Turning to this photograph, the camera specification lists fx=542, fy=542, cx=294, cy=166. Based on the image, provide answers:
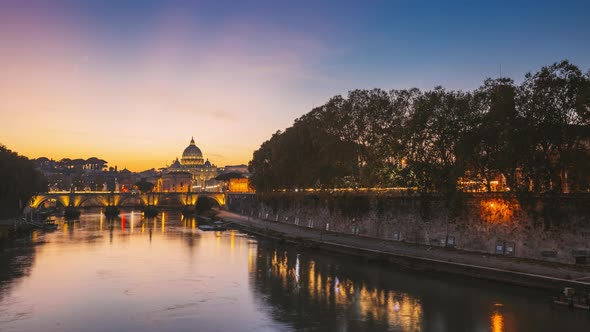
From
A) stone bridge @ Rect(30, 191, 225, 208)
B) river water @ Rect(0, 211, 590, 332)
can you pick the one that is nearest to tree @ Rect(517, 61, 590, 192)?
river water @ Rect(0, 211, 590, 332)

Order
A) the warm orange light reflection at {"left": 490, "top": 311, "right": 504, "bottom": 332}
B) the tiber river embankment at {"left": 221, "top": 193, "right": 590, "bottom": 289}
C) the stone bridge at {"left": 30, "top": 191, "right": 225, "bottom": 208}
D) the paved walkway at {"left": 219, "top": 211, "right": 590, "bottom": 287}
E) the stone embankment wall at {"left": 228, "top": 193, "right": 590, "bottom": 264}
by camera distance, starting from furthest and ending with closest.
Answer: the stone bridge at {"left": 30, "top": 191, "right": 225, "bottom": 208} → the stone embankment wall at {"left": 228, "top": 193, "right": 590, "bottom": 264} → the tiber river embankment at {"left": 221, "top": 193, "right": 590, "bottom": 289} → the paved walkway at {"left": 219, "top": 211, "right": 590, "bottom": 287} → the warm orange light reflection at {"left": 490, "top": 311, "right": 504, "bottom": 332}

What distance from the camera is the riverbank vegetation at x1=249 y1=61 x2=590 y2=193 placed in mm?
35000

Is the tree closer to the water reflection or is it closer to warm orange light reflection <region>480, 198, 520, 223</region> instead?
warm orange light reflection <region>480, 198, 520, 223</region>

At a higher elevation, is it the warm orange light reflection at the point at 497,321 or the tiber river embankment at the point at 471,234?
the tiber river embankment at the point at 471,234

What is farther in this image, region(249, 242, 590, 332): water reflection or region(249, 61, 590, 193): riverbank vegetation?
region(249, 61, 590, 193): riverbank vegetation

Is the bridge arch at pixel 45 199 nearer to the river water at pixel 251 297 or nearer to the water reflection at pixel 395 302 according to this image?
the river water at pixel 251 297

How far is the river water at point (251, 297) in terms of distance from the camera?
2547cm

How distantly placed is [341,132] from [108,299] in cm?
3344

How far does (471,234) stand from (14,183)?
58300mm

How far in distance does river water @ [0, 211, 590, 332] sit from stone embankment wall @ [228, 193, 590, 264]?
5296 millimetres

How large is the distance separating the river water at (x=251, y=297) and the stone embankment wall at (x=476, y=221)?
530cm

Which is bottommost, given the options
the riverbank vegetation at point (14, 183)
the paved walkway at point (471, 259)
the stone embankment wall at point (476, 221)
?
the paved walkway at point (471, 259)

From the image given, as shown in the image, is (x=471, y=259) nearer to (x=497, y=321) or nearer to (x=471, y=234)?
(x=471, y=234)

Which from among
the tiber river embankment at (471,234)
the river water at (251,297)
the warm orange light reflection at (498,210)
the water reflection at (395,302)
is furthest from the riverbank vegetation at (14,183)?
the warm orange light reflection at (498,210)
